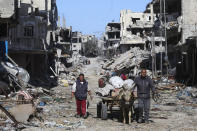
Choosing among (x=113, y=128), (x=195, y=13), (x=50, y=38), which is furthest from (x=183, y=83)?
(x=50, y=38)

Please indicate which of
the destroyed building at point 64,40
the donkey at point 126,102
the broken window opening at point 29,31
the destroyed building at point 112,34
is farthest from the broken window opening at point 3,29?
the destroyed building at point 112,34

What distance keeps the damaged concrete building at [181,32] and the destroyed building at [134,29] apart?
22.0 meters

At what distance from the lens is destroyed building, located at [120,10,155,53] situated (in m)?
67.6

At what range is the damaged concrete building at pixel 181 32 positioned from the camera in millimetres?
28944

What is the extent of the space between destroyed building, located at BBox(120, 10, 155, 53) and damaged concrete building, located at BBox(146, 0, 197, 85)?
21979 mm

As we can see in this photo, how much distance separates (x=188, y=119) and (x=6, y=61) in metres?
14.6

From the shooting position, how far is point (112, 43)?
310 ft

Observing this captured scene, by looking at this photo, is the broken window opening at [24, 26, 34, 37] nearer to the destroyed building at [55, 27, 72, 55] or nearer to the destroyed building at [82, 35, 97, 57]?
the destroyed building at [55, 27, 72, 55]

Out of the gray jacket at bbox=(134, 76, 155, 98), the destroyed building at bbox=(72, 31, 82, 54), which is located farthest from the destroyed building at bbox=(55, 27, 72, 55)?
the gray jacket at bbox=(134, 76, 155, 98)

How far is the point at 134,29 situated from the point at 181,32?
36.9 meters

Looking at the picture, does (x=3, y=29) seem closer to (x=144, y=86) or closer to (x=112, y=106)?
(x=112, y=106)

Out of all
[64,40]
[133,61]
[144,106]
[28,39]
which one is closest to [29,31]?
[28,39]

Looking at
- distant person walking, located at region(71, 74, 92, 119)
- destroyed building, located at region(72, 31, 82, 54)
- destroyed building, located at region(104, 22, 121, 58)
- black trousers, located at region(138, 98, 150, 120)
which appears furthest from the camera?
destroyed building, located at region(72, 31, 82, 54)

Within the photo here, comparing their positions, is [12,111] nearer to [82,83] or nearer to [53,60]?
[82,83]
